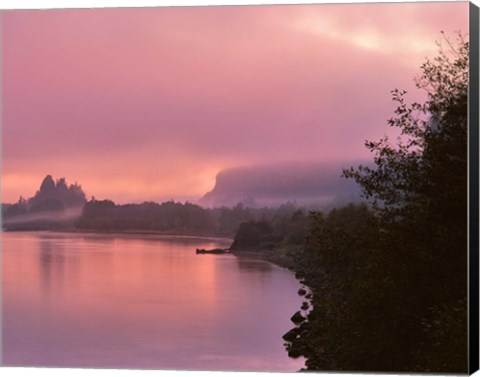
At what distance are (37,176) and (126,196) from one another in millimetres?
832

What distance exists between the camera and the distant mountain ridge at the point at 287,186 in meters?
12.3

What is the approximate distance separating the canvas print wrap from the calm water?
18 mm

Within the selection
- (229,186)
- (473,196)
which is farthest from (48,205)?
(473,196)

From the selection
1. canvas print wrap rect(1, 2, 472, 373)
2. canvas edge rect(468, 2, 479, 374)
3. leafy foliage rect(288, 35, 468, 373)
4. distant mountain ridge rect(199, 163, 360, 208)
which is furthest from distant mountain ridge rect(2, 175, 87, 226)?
canvas edge rect(468, 2, 479, 374)

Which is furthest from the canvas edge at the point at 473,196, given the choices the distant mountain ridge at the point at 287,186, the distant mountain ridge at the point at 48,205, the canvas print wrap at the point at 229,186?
the distant mountain ridge at the point at 48,205

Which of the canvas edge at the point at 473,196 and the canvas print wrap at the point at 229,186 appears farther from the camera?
the canvas print wrap at the point at 229,186

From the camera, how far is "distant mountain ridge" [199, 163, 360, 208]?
40.4 feet

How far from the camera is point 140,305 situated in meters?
12.5

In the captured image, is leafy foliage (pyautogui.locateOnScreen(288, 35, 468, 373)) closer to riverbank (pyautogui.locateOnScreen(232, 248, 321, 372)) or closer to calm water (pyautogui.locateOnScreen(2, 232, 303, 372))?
riverbank (pyautogui.locateOnScreen(232, 248, 321, 372))

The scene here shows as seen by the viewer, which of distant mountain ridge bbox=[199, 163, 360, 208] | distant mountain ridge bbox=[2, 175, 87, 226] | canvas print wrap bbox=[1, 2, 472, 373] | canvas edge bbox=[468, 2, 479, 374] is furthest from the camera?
distant mountain ridge bbox=[2, 175, 87, 226]

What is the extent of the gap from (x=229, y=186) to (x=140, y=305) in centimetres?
130

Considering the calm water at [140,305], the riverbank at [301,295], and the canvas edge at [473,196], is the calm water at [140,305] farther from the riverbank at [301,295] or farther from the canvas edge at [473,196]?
the canvas edge at [473,196]

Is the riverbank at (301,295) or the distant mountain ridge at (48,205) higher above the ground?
the distant mountain ridge at (48,205)

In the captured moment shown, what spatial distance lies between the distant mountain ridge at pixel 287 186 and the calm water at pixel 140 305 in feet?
1.62
